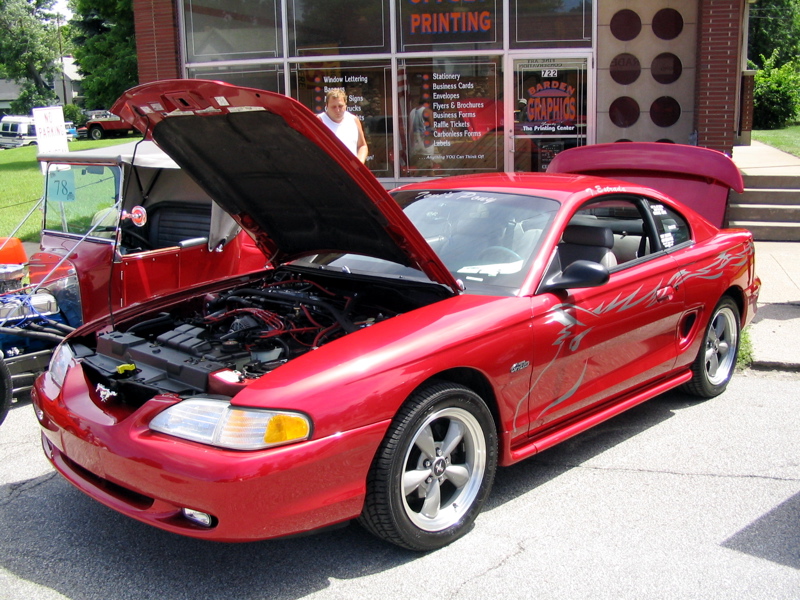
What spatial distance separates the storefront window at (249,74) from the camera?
39.3ft

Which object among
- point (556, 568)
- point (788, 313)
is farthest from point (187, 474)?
point (788, 313)

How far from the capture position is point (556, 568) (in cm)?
328

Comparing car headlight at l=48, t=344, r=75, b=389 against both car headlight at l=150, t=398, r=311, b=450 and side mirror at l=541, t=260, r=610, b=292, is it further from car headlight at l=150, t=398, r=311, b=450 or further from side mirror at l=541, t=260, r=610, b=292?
side mirror at l=541, t=260, r=610, b=292

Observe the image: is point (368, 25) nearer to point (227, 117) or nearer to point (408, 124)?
point (408, 124)

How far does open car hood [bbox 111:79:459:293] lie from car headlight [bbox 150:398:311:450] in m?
1.13

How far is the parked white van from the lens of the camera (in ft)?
140

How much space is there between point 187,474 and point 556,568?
5.06 feet

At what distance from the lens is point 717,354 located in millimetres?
5355

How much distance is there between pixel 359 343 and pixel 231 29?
10.0 metres

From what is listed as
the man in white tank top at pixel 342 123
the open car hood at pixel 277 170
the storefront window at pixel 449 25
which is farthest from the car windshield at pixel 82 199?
the storefront window at pixel 449 25

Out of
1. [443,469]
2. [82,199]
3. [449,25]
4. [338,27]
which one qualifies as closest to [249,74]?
[338,27]

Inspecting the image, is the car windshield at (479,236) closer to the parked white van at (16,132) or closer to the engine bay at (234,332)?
the engine bay at (234,332)

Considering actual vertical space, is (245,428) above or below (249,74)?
→ below

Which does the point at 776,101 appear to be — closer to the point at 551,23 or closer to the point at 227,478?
the point at 551,23
